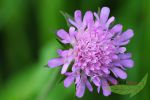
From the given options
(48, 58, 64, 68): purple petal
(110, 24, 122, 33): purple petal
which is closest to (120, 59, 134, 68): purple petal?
(110, 24, 122, 33): purple petal

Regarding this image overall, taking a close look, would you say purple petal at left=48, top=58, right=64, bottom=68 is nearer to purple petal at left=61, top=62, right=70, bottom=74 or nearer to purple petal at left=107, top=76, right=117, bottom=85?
purple petal at left=61, top=62, right=70, bottom=74

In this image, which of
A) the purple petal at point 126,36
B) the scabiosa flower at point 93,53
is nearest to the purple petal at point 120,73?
the scabiosa flower at point 93,53

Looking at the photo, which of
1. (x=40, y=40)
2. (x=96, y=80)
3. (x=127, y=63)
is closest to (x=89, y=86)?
(x=96, y=80)

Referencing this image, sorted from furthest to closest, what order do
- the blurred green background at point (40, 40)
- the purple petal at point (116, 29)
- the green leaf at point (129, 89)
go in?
1. the blurred green background at point (40, 40)
2. the purple petal at point (116, 29)
3. the green leaf at point (129, 89)

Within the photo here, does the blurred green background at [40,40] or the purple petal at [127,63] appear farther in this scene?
the blurred green background at [40,40]

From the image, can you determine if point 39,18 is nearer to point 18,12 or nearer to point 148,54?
point 18,12

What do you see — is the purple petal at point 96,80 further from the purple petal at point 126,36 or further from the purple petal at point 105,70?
the purple petal at point 126,36
